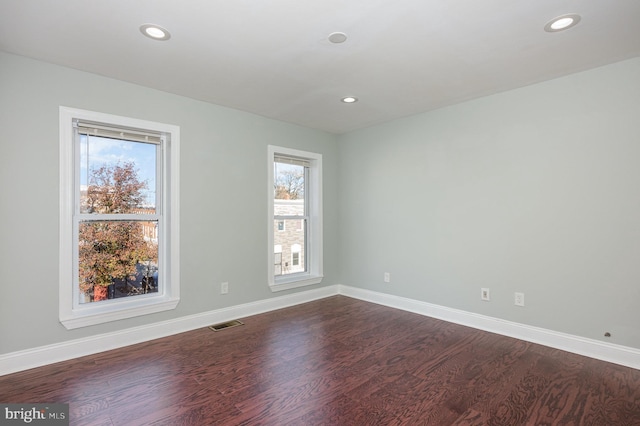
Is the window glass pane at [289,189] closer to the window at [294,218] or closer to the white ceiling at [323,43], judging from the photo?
the window at [294,218]

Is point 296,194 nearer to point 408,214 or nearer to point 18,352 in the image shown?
point 408,214

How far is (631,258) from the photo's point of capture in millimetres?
2674

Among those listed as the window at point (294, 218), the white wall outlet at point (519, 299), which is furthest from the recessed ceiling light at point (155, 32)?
the white wall outlet at point (519, 299)

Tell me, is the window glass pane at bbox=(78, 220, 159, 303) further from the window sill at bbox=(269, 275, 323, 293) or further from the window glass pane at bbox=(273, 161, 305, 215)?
the window glass pane at bbox=(273, 161, 305, 215)

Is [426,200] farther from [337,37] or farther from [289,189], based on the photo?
[337,37]

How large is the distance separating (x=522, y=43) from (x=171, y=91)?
10.5 ft

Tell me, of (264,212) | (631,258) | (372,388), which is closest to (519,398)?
(372,388)

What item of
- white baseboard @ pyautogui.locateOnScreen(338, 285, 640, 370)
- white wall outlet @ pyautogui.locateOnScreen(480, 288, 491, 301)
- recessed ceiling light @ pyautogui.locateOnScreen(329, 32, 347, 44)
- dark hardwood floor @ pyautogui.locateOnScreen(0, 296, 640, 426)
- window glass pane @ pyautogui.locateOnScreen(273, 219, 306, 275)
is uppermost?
recessed ceiling light @ pyautogui.locateOnScreen(329, 32, 347, 44)

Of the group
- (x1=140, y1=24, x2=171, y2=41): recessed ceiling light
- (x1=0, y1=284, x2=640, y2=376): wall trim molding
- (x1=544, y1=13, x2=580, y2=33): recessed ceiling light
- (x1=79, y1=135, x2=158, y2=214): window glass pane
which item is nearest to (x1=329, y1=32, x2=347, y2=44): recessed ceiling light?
(x1=140, y1=24, x2=171, y2=41): recessed ceiling light

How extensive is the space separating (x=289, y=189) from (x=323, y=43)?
2526 millimetres

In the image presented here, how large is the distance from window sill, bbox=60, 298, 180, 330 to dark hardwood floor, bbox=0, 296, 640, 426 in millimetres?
304

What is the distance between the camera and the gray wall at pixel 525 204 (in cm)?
273

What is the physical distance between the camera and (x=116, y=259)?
3207 mm

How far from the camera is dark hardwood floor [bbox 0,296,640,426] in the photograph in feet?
6.64
